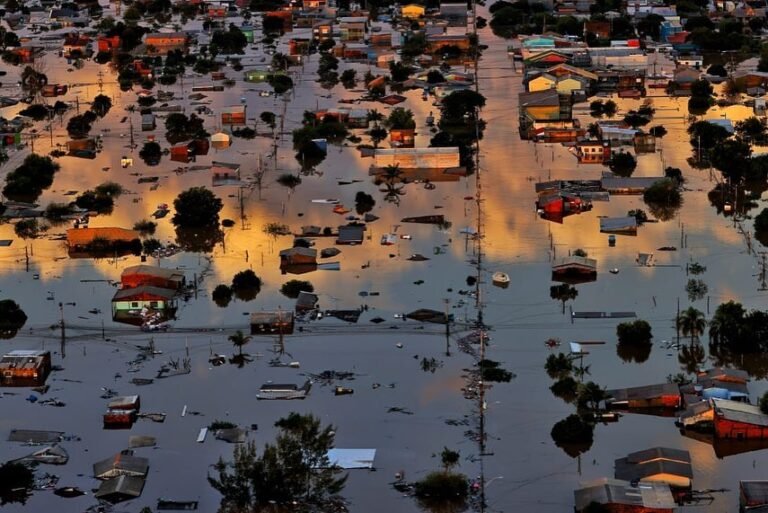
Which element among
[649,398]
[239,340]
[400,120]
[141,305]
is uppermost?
[400,120]

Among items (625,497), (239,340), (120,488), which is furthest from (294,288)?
(625,497)

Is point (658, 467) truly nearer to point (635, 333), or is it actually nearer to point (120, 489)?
point (635, 333)

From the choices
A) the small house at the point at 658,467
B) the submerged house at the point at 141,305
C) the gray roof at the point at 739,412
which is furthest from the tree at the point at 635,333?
the submerged house at the point at 141,305

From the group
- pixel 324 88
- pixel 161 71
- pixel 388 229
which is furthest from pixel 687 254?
pixel 161 71

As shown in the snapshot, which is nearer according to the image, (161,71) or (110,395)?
(110,395)

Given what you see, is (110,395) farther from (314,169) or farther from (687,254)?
(314,169)

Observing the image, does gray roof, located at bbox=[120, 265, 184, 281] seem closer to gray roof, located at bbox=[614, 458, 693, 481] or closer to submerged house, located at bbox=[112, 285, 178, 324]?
submerged house, located at bbox=[112, 285, 178, 324]
